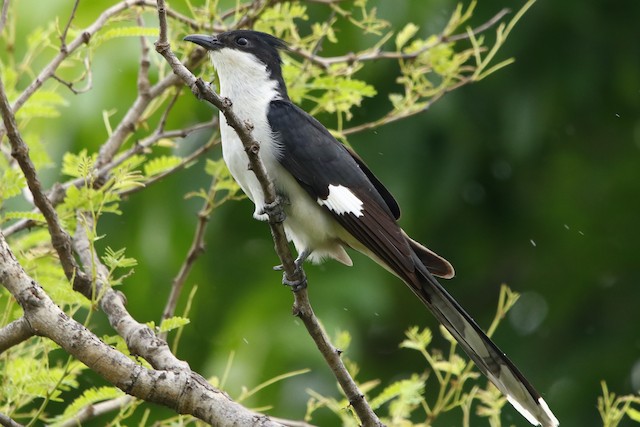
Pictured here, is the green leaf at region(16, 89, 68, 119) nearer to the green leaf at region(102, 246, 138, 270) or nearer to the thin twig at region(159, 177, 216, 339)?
the thin twig at region(159, 177, 216, 339)

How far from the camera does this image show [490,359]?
336 centimetres

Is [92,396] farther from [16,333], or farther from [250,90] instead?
[250,90]

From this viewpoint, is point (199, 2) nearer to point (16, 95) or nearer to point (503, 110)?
point (16, 95)

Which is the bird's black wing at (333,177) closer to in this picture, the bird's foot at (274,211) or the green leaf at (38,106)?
the bird's foot at (274,211)

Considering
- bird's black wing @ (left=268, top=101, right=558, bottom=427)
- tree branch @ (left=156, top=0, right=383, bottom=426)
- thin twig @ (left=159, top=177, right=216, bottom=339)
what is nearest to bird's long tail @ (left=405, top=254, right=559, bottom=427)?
bird's black wing @ (left=268, top=101, right=558, bottom=427)

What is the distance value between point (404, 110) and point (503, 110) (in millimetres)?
3017

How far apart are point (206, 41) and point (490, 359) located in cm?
151

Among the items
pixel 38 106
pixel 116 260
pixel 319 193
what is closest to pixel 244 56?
pixel 319 193

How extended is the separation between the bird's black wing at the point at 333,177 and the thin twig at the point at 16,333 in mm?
1275

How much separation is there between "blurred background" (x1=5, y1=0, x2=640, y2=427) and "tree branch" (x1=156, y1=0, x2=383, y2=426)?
256 centimetres

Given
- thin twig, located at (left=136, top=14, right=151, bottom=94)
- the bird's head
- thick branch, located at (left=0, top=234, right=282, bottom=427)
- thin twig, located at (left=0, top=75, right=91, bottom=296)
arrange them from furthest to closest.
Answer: thin twig, located at (left=136, top=14, right=151, bottom=94) → the bird's head → thin twig, located at (left=0, top=75, right=91, bottom=296) → thick branch, located at (left=0, top=234, right=282, bottom=427)

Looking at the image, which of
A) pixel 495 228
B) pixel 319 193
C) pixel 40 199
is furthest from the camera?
pixel 495 228

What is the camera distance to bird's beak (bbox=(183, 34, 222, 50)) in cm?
365

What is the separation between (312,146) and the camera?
371 centimetres
